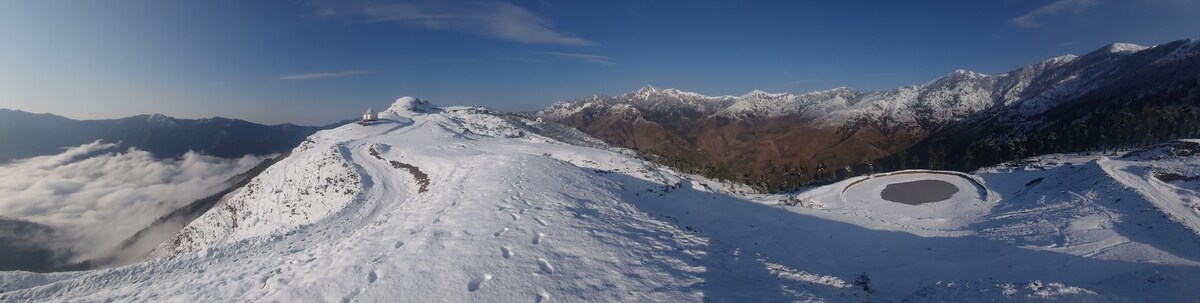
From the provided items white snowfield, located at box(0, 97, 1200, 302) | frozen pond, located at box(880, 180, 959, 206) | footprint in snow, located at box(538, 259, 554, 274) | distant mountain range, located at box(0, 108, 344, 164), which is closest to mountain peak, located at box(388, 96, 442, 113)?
white snowfield, located at box(0, 97, 1200, 302)

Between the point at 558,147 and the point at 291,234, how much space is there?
132 ft

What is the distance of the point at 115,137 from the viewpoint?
176 m

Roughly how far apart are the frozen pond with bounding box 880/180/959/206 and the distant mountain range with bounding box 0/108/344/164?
19297 centimetres

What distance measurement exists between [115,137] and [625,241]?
252m

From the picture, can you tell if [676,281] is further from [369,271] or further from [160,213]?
[160,213]

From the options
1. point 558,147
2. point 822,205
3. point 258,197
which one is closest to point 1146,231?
point 822,205

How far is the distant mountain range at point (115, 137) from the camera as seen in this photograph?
13938 centimetres

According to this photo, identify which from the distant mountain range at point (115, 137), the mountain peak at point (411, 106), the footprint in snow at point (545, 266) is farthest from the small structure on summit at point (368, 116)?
the distant mountain range at point (115, 137)

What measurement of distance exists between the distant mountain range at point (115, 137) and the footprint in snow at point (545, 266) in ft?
641

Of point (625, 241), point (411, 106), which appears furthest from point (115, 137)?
point (625, 241)

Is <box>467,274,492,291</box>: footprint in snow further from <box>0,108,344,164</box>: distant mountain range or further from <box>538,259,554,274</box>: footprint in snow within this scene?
<box>0,108,344,164</box>: distant mountain range

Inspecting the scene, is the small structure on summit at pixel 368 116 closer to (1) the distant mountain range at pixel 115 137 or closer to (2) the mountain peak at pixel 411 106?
(2) the mountain peak at pixel 411 106

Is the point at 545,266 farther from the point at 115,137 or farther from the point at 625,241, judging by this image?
the point at 115,137

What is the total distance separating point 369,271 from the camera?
38.5ft
